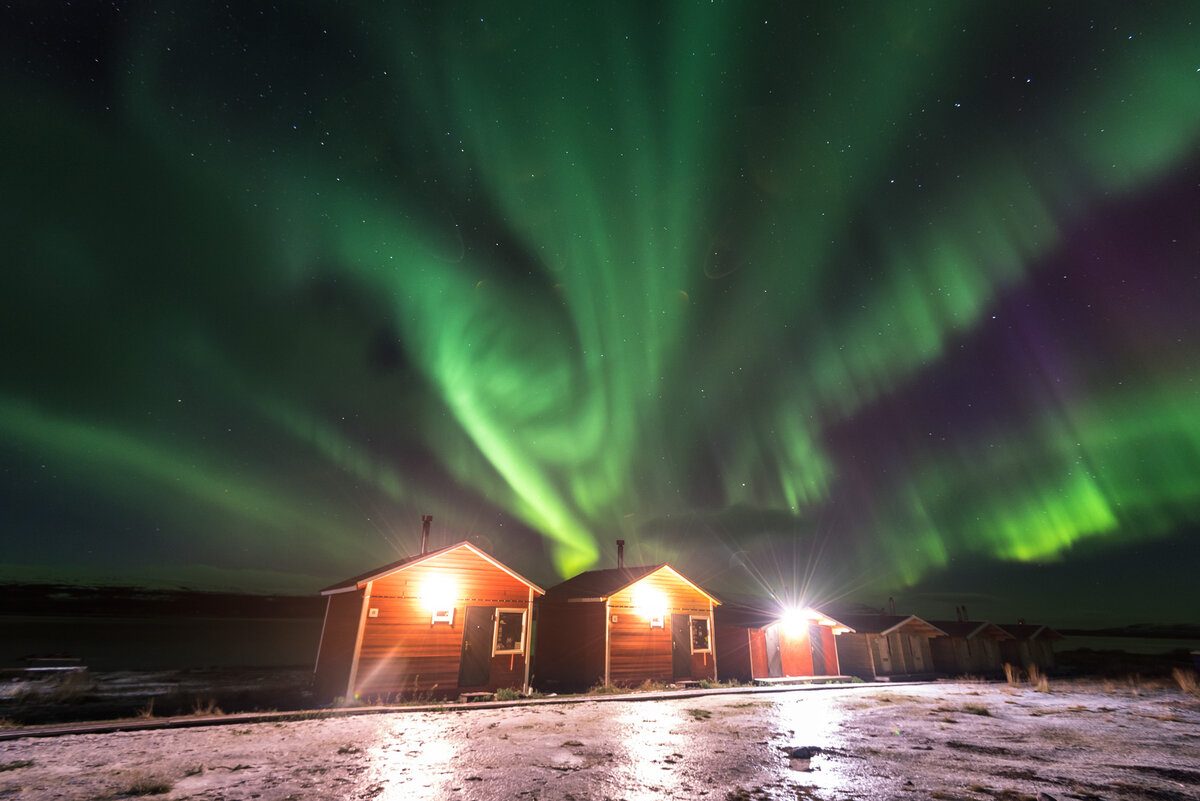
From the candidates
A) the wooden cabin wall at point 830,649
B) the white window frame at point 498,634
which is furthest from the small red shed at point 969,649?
the white window frame at point 498,634

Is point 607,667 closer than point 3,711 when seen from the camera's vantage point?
No

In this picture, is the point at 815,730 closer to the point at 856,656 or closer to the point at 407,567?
the point at 407,567

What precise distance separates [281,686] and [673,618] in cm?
1820

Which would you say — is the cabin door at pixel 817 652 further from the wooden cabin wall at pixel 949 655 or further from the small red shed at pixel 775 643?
the wooden cabin wall at pixel 949 655

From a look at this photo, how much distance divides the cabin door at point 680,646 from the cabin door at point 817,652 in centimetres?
1241

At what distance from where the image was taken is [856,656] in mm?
34938

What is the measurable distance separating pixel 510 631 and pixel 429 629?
3351 mm

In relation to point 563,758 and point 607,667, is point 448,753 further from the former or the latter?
point 607,667

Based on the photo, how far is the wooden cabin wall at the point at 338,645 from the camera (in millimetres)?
16484

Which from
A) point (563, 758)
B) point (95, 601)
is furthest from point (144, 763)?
point (95, 601)

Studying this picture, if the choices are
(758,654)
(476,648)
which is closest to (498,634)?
(476,648)

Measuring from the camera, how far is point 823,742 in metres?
10.7

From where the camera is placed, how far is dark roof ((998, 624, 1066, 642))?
46097mm

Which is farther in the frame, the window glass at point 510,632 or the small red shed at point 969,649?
the small red shed at point 969,649
